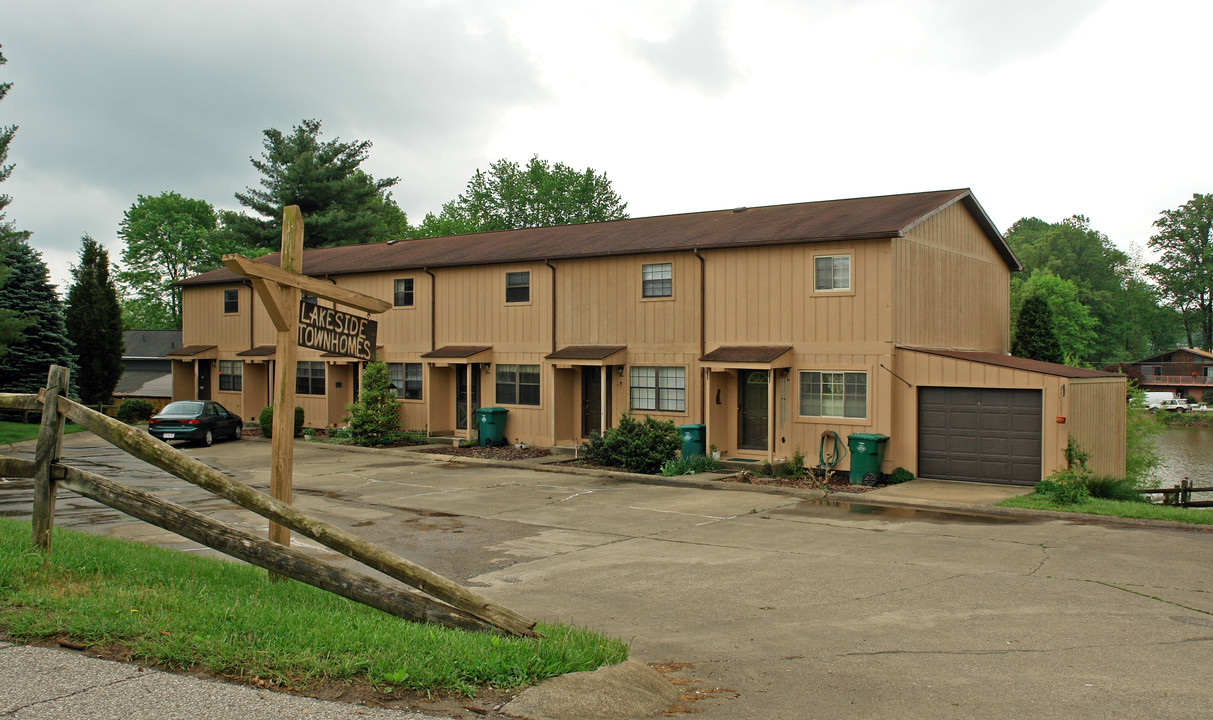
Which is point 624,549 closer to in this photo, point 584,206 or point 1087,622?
point 1087,622

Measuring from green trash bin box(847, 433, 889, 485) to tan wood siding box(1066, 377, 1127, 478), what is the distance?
366 centimetres

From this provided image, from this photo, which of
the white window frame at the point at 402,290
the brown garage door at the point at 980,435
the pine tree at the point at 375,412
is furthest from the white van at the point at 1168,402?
the pine tree at the point at 375,412

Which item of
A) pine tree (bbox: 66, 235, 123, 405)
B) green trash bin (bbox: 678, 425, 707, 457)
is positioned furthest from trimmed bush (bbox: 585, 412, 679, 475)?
pine tree (bbox: 66, 235, 123, 405)

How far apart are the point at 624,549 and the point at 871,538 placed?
365 centimetres

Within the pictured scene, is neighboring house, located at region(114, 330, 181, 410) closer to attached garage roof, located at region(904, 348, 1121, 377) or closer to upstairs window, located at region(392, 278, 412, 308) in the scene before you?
upstairs window, located at region(392, 278, 412, 308)

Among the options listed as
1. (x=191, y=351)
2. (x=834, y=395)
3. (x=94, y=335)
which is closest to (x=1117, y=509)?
(x=834, y=395)

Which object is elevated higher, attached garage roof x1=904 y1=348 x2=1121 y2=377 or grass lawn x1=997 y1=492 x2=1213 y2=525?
attached garage roof x1=904 y1=348 x2=1121 y2=377

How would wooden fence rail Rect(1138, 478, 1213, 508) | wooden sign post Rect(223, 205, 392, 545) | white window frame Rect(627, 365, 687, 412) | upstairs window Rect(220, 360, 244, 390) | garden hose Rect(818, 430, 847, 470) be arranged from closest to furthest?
1. wooden sign post Rect(223, 205, 392, 545)
2. garden hose Rect(818, 430, 847, 470)
3. wooden fence rail Rect(1138, 478, 1213, 508)
4. white window frame Rect(627, 365, 687, 412)
5. upstairs window Rect(220, 360, 244, 390)

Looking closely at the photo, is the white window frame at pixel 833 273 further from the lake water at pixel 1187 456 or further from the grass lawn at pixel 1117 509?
the lake water at pixel 1187 456

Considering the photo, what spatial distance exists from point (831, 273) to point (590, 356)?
6.62 m

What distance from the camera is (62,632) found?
5.73m

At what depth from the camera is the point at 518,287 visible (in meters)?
26.3

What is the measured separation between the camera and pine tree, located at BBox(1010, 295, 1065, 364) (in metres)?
27.7

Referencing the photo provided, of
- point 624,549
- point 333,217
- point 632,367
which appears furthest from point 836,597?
point 333,217
